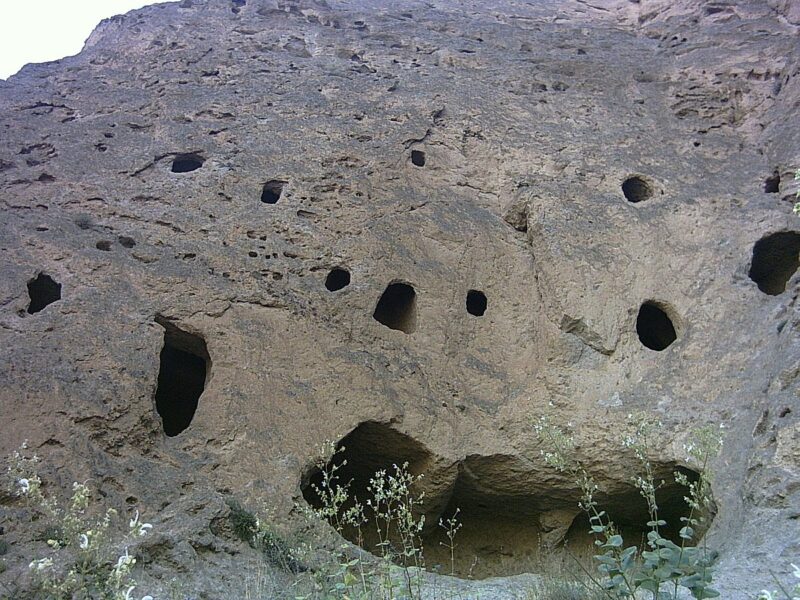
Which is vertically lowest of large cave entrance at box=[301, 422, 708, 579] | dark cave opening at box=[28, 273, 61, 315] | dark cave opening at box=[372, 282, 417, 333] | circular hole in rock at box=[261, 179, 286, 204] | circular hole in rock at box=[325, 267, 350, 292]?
large cave entrance at box=[301, 422, 708, 579]

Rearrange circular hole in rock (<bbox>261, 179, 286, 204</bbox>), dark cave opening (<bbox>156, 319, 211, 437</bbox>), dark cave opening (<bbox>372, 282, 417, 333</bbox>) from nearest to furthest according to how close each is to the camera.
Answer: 1. dark cave opening (<bbox>156, 319, 211, 437</bbox>)
2. dark cave opening (<bbox>372, 282, 417, 333</bbox>)
3. circular hole in rock (<bbox>261, 179, 286, 204</bbox>)

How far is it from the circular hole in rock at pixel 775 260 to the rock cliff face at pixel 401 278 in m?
0.03

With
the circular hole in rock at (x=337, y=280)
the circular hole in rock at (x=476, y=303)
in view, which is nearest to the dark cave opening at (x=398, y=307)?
the circular hole in rock at (x=337, y=280)

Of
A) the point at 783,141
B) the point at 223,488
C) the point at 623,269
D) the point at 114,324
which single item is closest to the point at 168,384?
the point at 114,324

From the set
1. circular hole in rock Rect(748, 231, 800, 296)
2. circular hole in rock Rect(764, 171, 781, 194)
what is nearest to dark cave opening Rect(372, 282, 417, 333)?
circular hole in rock Rect(748, 231, 800, 296)

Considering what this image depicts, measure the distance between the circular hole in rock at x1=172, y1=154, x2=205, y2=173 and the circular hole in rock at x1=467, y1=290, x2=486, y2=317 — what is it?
3.29m

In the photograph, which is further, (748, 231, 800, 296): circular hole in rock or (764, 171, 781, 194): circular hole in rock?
(764, 171, 781, 194): circular hole in rock

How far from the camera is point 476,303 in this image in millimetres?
8250

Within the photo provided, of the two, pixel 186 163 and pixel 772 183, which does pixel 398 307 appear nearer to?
pixel 186 163

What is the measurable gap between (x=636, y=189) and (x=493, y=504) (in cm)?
409

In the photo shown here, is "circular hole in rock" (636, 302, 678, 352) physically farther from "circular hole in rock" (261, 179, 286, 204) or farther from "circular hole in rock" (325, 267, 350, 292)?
"circular hole in rock" (261, 179, 286, 204)

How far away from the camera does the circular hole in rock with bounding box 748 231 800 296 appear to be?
8.17 metres

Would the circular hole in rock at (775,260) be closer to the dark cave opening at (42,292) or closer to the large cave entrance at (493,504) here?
the large cave entrance at (493,504)

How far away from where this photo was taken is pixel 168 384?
7652mm
